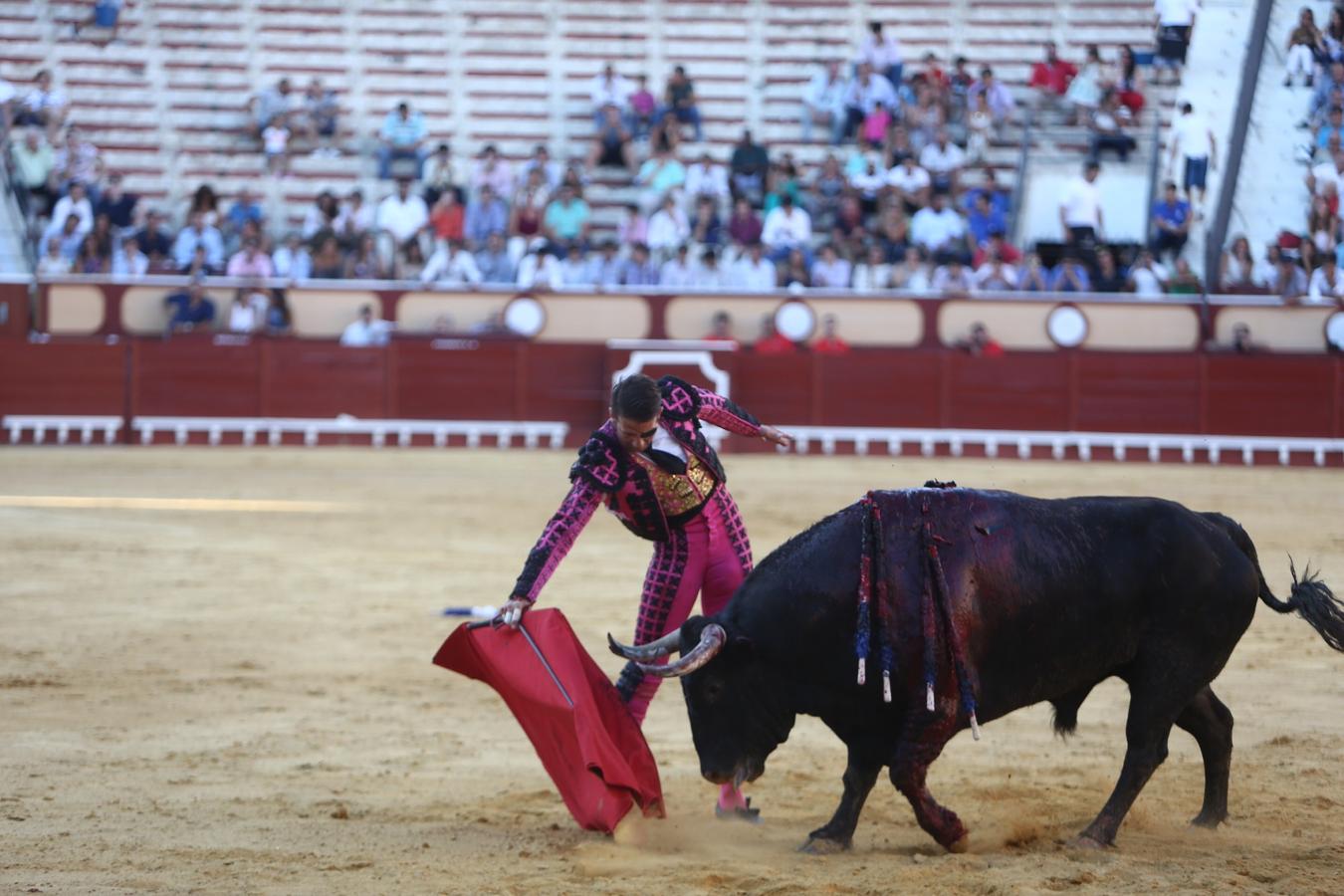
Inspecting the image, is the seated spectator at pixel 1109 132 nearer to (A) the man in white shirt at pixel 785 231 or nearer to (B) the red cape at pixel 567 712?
(A) the man in white shirt at pixel 785 231

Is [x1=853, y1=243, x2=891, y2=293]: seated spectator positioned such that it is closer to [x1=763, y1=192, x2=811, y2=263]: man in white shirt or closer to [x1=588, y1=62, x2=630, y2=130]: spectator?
[x1=763, y1=192, x2=811, y2=263]: man in white shirt

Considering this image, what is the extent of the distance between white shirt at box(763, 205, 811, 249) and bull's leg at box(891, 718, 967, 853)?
11.6 m

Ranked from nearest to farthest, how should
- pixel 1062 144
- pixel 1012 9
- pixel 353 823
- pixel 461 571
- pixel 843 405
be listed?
pixel 353 823 → pixel 461 571 → pixel 843 405 → pixel 1062 144 → pixel 1012 9

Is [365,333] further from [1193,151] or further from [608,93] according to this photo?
[1193,151]

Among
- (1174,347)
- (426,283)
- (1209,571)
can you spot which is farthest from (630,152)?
(1209,571)

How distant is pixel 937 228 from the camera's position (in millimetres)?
15125

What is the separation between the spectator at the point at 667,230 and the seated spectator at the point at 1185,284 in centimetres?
419

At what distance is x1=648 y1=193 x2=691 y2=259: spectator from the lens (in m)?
15.3

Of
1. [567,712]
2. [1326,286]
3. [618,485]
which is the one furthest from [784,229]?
[567,712]

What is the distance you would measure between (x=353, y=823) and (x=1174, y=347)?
475 inches

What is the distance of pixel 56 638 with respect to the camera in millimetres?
6371

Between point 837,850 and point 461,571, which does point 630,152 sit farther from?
point 837,850

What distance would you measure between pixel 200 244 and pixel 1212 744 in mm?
12644

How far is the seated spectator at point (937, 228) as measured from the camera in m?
15.1
